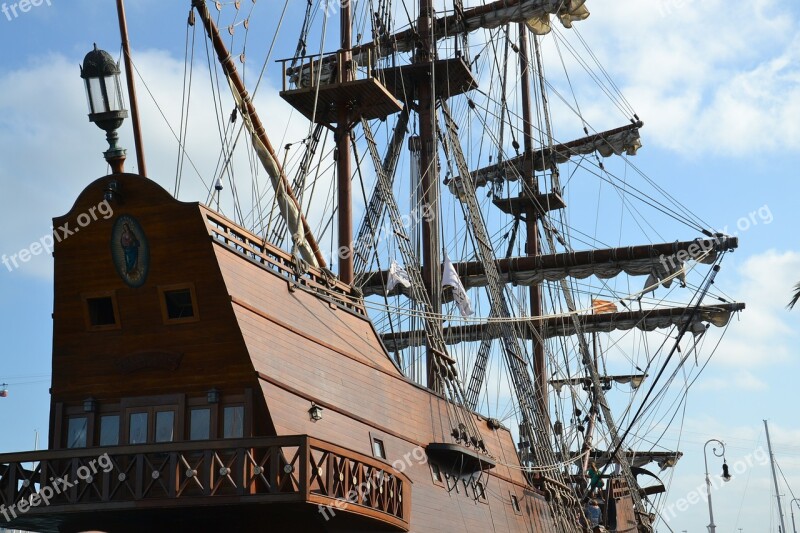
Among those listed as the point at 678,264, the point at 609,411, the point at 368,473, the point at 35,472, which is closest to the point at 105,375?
the point at 35,472

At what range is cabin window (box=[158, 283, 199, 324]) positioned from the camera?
17.6 metres

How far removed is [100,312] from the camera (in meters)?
18.2

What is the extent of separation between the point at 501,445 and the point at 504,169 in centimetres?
1887

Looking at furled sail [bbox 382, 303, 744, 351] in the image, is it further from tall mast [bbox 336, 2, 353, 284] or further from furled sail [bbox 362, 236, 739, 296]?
tall mast [bbox 336, 2, 353, 284]

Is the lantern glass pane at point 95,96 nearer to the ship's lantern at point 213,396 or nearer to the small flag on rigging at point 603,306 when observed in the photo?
the ship's lantern at point 213,396

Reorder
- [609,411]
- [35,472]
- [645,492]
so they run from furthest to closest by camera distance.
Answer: [645,492] → [609,411] → [35,472]

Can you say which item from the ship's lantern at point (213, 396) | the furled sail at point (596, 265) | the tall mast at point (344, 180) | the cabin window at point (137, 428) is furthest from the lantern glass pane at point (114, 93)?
the furled sail at point (596, 265)

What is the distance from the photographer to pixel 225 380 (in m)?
17.7

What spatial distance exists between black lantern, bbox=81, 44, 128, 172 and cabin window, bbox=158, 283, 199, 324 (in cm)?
296

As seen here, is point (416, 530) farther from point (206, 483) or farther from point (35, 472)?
point (35, 472)

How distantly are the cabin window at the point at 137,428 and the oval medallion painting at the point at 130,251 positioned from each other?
2.16 meters

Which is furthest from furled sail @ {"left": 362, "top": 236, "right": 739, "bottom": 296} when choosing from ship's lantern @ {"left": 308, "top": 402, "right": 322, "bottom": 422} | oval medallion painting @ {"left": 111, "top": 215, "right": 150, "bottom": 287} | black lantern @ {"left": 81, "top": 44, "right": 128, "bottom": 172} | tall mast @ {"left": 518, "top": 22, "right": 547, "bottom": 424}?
black lantern @ {"left": 81, "top": 44, "right": 128, "bottom": 172}

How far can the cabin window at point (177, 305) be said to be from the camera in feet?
57.7

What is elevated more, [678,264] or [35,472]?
[678,264]
